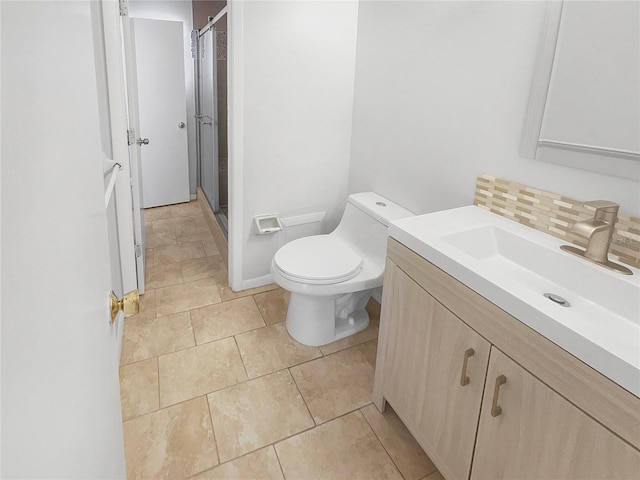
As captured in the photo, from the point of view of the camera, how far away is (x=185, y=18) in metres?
4.12

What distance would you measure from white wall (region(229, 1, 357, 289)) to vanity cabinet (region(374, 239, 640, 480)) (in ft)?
4.06

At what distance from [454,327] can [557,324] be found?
0.37 m

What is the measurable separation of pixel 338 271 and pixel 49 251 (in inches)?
64.6

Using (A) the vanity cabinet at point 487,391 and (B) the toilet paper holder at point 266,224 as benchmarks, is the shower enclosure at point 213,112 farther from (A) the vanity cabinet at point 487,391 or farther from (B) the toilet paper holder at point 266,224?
(A) the vanity cabinet at point 487,391

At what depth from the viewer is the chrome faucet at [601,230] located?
3.93ft

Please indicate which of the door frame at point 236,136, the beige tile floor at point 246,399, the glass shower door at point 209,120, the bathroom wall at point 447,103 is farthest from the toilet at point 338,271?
the glass shower door at point 209,120

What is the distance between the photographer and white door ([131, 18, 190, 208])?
3.78 meters

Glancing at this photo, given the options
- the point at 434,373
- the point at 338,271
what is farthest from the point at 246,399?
the point at 434,373

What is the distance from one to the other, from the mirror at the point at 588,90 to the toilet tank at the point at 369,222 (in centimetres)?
80

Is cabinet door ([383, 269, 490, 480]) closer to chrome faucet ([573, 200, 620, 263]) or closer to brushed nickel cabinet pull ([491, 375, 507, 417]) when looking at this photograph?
brushed nickel cabinet pull ([491, 375, 507, 417])

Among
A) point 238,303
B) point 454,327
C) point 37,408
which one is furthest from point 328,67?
point 37,408

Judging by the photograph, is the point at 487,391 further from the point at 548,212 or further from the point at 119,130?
the point at 119,130

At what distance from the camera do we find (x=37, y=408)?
37cm

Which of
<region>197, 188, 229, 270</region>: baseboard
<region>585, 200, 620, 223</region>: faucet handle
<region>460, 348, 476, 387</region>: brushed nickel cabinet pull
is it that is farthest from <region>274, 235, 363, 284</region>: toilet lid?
<region>585, 200, 620, 223</region>: faucet handle
